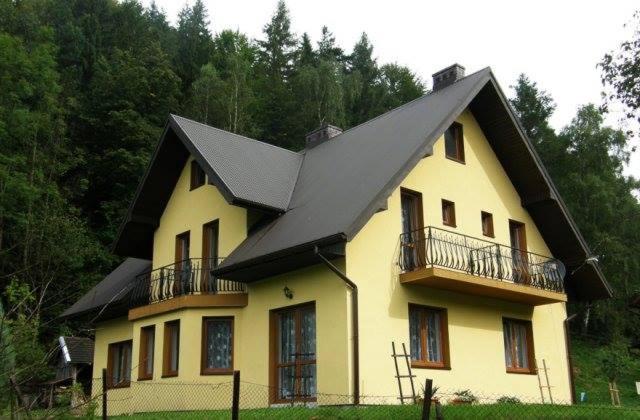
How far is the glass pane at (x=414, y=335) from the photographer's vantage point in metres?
14.4

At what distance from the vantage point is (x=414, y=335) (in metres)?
14.6

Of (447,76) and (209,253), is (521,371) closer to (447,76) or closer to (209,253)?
(447,76)

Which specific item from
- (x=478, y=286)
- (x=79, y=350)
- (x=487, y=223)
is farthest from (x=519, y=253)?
(x=79, y=350)

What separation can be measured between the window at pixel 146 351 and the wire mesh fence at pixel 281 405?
0.41 meters

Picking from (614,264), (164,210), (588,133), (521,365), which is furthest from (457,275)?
(588,133)

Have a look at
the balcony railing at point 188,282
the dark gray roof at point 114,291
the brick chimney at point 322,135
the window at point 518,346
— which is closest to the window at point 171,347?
the balcony railing at point 188,282

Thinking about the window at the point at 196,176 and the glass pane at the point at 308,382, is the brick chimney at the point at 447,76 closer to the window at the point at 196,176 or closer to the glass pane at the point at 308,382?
the window at the point at 196,176

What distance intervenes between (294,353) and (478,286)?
4020 millimetres

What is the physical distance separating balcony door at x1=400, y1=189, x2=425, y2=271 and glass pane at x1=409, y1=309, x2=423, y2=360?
3.17ft

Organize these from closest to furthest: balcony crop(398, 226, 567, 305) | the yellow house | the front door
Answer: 1. the yellow house
2. the front door
3. balcony crop(398, 226, 567, 305)

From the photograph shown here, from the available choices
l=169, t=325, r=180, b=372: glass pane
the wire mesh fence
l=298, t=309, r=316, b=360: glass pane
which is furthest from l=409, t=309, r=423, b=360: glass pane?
l=169, t=325, r=180, b=372: glass pane

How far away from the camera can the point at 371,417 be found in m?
10.5

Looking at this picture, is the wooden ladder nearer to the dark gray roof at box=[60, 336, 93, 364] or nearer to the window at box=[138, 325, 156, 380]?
the window at box=[138, 325, 156, 380]

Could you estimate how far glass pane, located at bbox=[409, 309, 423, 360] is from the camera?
47.2 ft
